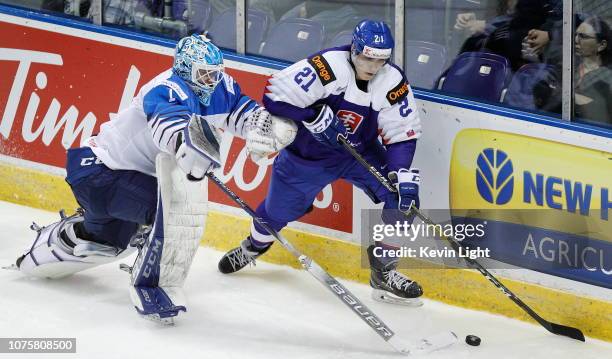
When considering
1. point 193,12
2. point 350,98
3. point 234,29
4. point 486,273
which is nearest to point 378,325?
point 486,273

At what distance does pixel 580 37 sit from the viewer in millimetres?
4891

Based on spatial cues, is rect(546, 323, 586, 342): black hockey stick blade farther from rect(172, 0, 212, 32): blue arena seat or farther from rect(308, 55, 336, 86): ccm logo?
rect(172, 0, 212, 32): blue arena seat

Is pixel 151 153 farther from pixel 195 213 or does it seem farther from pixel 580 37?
pixel 580 37

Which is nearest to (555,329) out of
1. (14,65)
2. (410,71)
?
(410,71)

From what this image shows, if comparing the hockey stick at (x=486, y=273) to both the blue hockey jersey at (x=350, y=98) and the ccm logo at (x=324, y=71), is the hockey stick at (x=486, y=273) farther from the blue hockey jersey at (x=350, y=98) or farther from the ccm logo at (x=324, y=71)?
the ccm logo at (x=324, y=71)

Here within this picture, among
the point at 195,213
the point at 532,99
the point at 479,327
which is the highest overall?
the point at 532,99

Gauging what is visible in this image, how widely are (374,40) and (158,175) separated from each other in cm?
94

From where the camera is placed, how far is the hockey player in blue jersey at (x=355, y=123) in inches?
196

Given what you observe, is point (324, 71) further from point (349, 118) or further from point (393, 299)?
point (393, 299)

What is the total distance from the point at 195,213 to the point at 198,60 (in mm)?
563

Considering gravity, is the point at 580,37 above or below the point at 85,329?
above

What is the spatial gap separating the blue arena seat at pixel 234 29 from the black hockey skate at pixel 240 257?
0.88m

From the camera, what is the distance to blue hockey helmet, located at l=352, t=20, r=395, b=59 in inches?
192

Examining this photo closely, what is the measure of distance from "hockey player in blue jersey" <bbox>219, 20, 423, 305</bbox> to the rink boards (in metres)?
0.20
